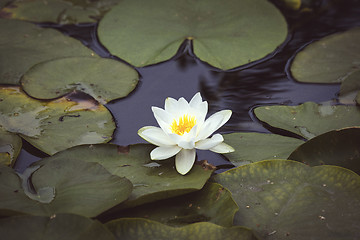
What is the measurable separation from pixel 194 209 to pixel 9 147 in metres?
0.89

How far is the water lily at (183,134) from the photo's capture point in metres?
1.62

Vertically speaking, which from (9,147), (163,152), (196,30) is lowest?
(9,147)

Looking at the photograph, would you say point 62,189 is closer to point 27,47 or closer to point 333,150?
point 333,150

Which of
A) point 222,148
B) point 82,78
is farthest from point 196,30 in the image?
point 222,148

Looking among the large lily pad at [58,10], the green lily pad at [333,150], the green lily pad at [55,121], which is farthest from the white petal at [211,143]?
the large lily pad at [58,10]

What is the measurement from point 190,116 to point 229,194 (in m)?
0.40

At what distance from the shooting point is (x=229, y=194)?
1489mm

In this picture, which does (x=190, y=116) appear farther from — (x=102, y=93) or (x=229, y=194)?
(x=102, y=93)

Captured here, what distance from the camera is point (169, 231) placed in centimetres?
134

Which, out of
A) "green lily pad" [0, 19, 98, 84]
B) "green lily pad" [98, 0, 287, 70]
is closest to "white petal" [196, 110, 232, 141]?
"green lily pad" [98, 0, 287, 70]

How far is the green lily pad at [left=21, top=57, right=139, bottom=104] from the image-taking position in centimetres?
215

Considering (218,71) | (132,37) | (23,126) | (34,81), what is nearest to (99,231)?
(23,126)

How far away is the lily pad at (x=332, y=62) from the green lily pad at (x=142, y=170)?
1.08m

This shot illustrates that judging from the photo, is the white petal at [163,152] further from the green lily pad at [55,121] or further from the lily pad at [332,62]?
the lily pad at [332,62]
